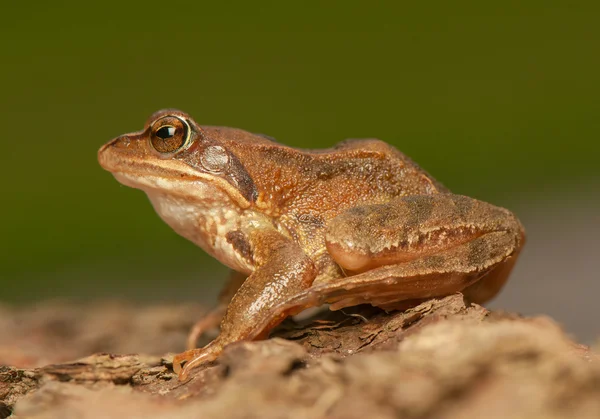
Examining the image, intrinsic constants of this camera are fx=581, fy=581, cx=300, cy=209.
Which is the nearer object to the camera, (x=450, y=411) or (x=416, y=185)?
(x=450, y=411)

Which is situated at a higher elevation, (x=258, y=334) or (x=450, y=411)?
(x=258, y=334)

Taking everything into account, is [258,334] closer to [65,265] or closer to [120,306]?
[120,306]

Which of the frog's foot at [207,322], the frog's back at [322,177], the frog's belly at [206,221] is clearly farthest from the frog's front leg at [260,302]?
the frog's foot at [207,322]

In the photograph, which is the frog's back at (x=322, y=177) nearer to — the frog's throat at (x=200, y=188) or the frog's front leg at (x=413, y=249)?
the frog's throat at (x=200, y=188)

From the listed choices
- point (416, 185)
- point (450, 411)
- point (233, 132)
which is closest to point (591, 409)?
point (450, 411)

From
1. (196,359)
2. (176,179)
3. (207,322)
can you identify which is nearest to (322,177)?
(176,179)
